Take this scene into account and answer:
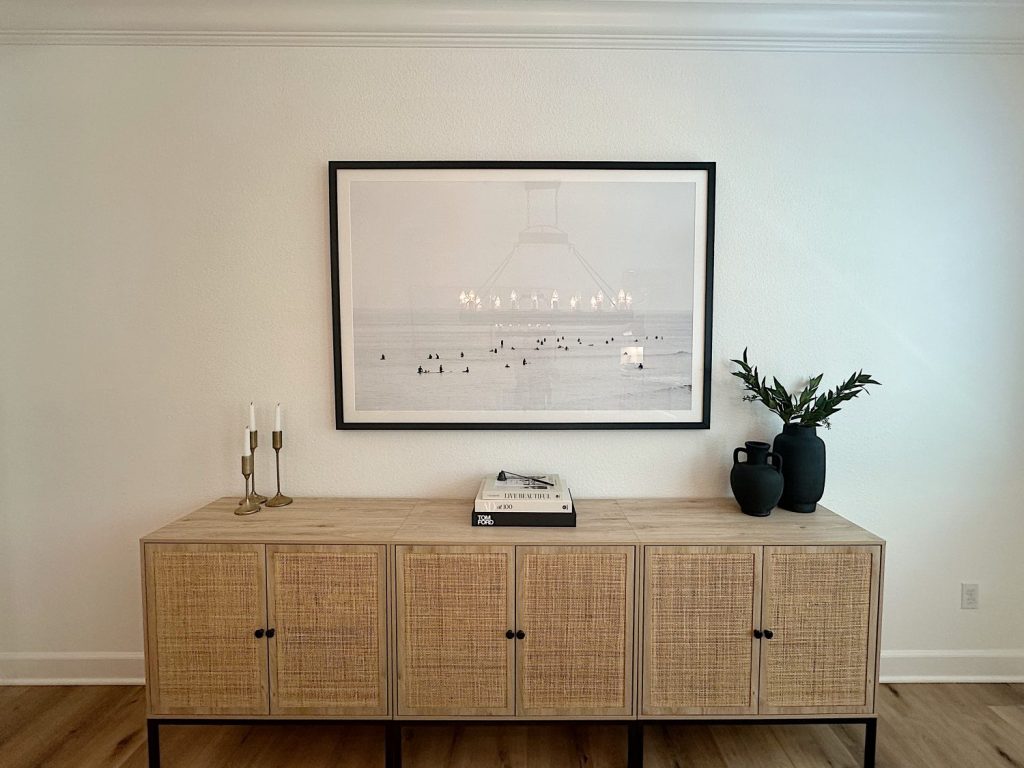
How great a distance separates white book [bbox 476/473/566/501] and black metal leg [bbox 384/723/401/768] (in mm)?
765

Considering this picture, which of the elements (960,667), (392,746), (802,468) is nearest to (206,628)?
(392,746)

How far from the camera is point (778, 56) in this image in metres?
2.12

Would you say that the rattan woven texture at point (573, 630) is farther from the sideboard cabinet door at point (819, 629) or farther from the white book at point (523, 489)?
the sideboard cabinet door at point (819, 629)

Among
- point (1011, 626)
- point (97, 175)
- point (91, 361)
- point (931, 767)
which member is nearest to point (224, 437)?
point (91, 361)

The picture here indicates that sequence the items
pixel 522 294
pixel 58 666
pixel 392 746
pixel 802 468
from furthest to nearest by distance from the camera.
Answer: pixel 58 666 → pixel 522 294 → pixel 802 468 → pixel 392 746

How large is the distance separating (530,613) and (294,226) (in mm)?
1633

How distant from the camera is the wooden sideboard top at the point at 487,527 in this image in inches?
70.2

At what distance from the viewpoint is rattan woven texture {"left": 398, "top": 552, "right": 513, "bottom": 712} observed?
5.82 feet

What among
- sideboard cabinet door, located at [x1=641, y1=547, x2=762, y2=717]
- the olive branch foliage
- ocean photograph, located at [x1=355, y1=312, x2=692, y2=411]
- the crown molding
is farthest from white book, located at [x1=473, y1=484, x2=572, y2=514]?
the crown molding

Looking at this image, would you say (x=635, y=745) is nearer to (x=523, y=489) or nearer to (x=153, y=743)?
(x=523, y=489)

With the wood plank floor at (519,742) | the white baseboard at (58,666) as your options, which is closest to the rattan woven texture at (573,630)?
the wood plank floor at (519,742)

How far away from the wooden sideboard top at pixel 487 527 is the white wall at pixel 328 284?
14 centimetres

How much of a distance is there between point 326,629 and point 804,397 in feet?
5.95

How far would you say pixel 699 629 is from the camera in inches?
70.6
